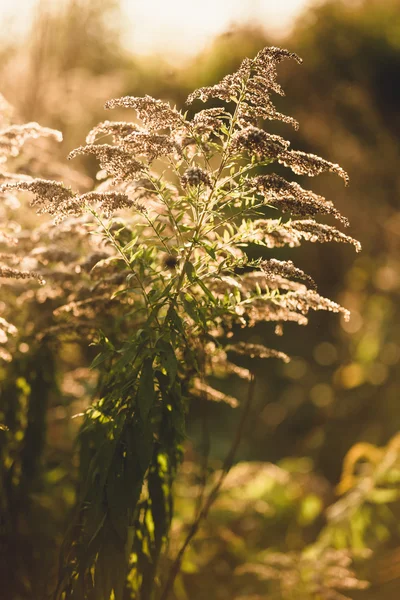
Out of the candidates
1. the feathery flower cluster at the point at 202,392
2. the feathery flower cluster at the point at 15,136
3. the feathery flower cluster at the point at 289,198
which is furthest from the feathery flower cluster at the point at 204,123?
the feathery flower cluster at the point at 202,392

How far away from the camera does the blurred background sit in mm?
4090

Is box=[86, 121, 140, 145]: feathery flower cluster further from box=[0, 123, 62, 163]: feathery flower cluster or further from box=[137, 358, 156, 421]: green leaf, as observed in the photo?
box=[137, 358, 156, 421]: green leaf

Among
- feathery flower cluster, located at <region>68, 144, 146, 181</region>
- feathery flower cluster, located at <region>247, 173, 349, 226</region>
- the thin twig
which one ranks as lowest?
the thin twig

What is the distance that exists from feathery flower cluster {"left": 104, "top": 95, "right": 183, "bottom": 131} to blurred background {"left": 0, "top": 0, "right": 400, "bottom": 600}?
4.56 ft

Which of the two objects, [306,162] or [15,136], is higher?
[15,136]

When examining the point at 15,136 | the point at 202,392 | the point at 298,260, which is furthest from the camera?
the point at 298,260

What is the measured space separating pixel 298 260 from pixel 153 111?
19.7 feet

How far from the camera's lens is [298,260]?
7793 millimetres

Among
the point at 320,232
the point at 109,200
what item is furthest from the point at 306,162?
the point at 109,200

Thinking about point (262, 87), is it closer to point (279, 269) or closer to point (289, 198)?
point (289, 198)

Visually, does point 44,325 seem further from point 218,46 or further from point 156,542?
point 218,46

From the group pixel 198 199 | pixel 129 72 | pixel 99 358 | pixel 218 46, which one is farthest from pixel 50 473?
pixel 129 72

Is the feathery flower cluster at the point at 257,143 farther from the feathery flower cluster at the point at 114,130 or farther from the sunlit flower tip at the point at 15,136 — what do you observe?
the sunlit flower tip at the point at 15,136

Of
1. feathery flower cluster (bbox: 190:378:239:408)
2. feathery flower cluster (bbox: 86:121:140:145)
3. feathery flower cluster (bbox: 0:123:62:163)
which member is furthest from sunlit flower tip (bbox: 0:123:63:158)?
feathery flower cluster (bbox: 190:378:239:408)
